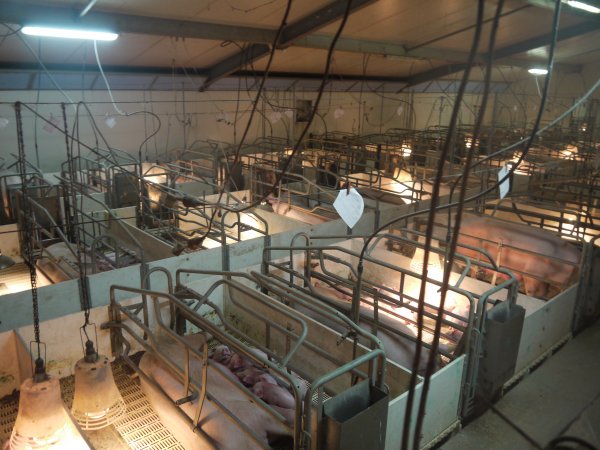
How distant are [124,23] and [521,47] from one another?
7.26 meters

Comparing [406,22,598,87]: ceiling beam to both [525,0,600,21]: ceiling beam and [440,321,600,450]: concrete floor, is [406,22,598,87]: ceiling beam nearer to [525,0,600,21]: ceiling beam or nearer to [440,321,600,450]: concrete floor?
[525,0,600,21]: ceiling beam

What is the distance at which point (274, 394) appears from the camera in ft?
10.3

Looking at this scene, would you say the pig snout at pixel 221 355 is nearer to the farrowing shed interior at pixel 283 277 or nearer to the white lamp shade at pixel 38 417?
the farrowing shed interior at pixel 283 277

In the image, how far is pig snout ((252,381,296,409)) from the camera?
3.11 meters

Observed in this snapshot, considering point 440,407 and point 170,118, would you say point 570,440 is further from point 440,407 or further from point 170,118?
Result: point 170,118

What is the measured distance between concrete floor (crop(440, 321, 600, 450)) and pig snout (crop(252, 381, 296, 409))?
115 cm

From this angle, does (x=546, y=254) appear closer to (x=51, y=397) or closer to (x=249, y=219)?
(x=249, y=219)

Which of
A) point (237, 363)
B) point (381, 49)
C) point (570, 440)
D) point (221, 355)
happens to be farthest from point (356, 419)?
point (381, 49)

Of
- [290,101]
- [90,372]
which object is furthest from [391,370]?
[290,101]

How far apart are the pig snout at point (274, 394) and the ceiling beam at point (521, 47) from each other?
19.4ft

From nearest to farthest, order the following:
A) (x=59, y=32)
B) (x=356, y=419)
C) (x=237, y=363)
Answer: (x=356, y=419) → (x=237, y=363) → (x=59, y=32)

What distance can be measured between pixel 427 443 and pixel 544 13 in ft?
21.7

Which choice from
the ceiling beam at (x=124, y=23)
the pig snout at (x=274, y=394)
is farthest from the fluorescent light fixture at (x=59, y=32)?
the pig snout at (x=274, y=394)

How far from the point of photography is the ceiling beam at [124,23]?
4766 mm
